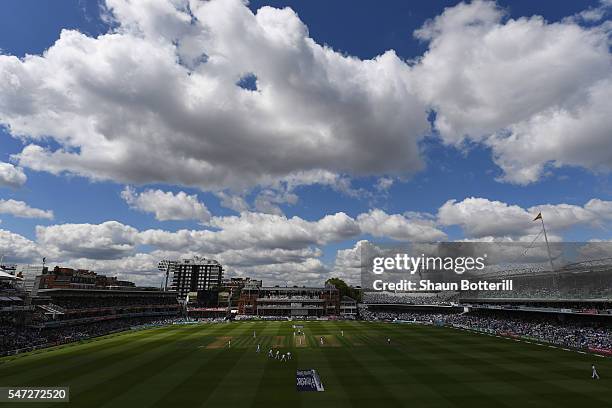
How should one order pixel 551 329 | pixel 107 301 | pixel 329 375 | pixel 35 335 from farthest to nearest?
pixel 107 301 < pixel 551 329 < pixel 35 335 < pixel 329 375

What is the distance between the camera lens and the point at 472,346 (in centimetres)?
5319

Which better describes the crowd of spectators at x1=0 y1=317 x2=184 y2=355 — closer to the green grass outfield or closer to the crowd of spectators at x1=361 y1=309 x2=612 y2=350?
the green grass outfield

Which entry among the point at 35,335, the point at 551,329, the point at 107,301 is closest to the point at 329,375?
the point at 551,329

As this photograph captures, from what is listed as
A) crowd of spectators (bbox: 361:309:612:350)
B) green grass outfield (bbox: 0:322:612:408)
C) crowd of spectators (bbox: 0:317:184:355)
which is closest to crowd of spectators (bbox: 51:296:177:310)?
crowd of spectators (bbox: 0:317:184:355)

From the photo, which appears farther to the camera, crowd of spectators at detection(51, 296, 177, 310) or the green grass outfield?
crowd of spectators at detection(51, 296, 177, 310)

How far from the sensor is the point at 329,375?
34750 millimetres

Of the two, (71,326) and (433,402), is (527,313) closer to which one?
(433,402)

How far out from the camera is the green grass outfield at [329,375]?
88.8 feet

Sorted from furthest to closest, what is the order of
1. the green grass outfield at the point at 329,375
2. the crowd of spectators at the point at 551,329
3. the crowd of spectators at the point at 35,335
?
1. the crowd of spectators at the point at 35,335
2. the crowd of spectators at the point at 551,329
3. the green grass outfield at the point at 329,375

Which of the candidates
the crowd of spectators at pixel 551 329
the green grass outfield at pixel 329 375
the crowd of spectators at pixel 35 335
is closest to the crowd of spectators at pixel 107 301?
the crowd of spectators at pixel 35 335

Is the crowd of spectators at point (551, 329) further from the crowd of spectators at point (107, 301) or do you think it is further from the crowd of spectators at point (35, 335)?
the crowd of spectators at point (107, 301)

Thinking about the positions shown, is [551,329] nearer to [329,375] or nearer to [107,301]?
[329,375]

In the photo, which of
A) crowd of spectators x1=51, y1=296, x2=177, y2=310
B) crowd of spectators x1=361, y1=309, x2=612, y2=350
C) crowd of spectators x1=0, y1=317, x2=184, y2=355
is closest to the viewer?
crowd of spectators x1=361, y1=309, x2=612, y2=350

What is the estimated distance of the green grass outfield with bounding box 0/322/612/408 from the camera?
27.1 meters
